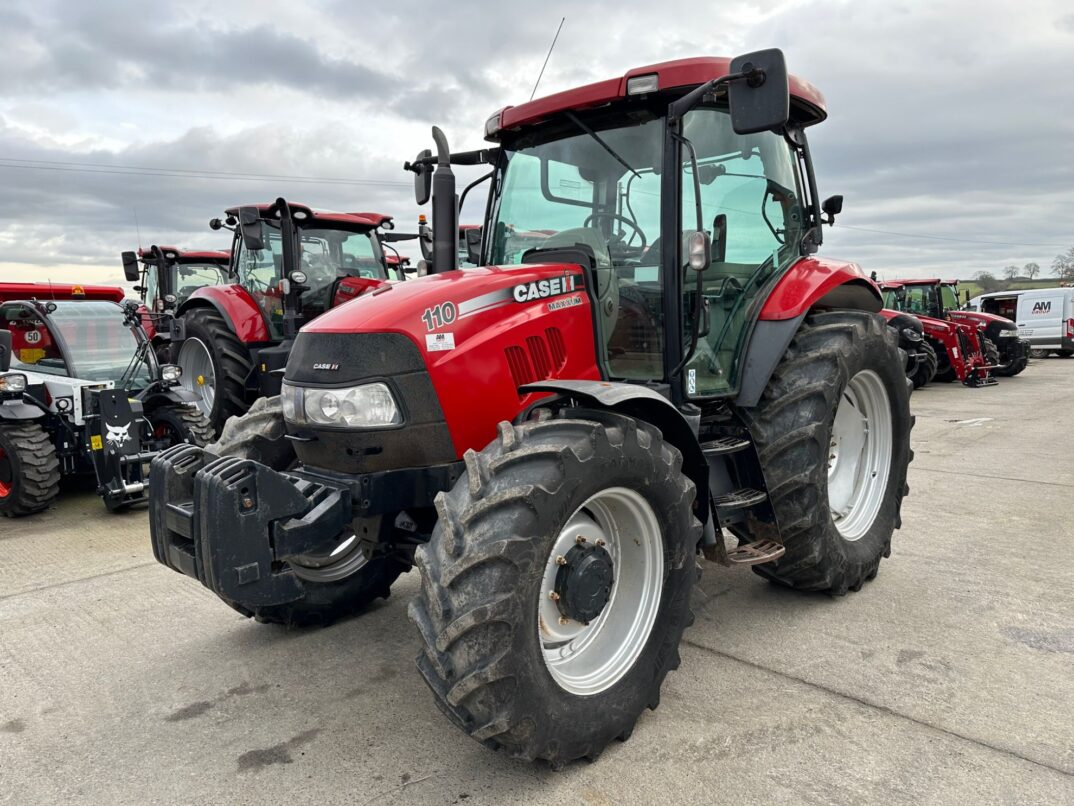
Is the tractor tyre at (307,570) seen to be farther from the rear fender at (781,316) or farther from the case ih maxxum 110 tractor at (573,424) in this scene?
the rear fender at (781,316)

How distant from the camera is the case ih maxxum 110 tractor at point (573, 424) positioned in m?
2.41

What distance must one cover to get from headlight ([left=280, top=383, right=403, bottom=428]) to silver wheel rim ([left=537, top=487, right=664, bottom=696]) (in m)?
0.73

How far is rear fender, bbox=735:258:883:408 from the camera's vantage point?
3.58 meters

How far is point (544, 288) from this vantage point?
10.1 ft

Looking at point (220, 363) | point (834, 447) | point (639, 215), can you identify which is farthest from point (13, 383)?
point (834, 447)

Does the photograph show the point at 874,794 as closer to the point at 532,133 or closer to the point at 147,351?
the point at 532,133

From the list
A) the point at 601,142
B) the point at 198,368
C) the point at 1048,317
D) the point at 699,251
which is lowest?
the point at 1048,317

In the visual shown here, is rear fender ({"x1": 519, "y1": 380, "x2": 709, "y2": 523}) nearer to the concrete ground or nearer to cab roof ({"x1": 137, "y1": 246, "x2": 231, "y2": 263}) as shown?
the concrete ground

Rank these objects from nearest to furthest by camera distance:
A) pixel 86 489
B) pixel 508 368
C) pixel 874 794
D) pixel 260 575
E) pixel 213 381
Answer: pixel 874 794
pixel 260 575
pixel 508 368
pixel 86 489
pixel 213 381

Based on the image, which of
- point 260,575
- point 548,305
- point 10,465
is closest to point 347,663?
point 260,575

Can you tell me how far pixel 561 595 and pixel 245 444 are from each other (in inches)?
58.3

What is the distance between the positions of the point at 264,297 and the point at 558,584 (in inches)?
284

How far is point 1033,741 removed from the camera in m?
2.69

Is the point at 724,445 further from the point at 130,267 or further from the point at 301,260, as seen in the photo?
the point at 130,267
